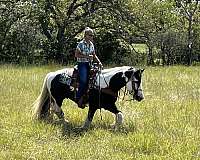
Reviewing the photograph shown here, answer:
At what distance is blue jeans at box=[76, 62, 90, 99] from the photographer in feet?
31.5

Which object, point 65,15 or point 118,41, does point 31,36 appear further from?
point 118,41

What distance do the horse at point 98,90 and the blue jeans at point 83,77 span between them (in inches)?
6.9

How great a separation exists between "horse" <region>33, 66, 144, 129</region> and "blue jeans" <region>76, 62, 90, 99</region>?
6.9 inches

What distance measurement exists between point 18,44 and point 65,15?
325 cm

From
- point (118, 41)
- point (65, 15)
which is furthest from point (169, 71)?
point (65, 15)

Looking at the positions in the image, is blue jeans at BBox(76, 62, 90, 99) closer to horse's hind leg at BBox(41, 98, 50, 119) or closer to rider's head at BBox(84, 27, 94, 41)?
rider's head at BBox(84, 27, 94, 41)

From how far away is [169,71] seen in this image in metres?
21.8

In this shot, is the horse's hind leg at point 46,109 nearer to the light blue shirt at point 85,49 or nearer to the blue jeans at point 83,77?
the blue jeans at point 83,77

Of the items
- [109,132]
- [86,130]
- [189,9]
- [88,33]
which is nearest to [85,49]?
[88,33]

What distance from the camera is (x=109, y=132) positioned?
9.24 m

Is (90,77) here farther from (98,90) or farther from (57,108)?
(57,108)

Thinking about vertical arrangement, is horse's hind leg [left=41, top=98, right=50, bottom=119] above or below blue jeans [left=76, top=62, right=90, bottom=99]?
below

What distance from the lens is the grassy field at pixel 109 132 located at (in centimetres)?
774

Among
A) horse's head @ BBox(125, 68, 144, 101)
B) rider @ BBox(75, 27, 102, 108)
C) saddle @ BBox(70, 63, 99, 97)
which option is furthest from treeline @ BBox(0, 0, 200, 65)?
horse's head @ BBox(125, 68, 144, 101)
